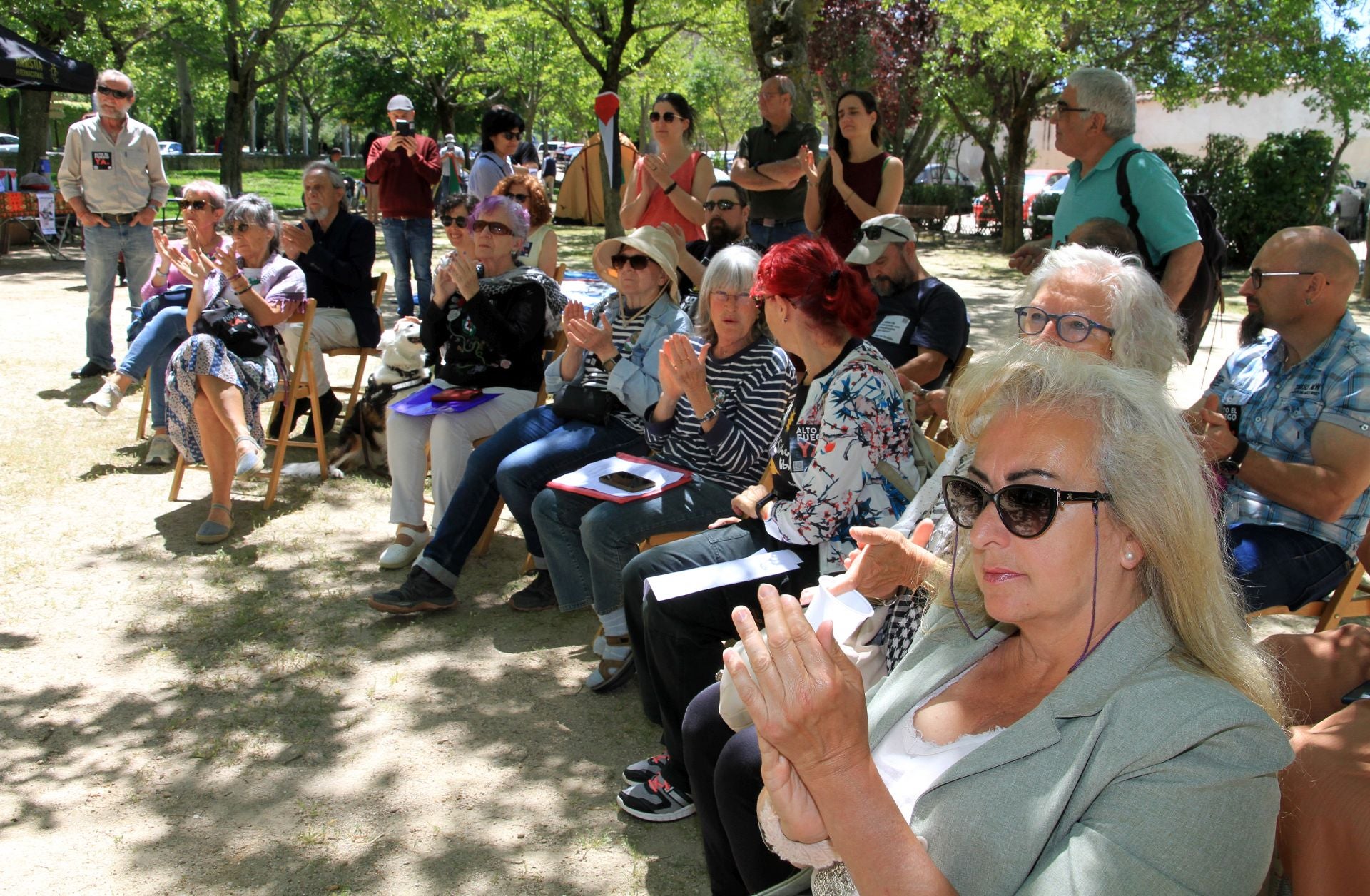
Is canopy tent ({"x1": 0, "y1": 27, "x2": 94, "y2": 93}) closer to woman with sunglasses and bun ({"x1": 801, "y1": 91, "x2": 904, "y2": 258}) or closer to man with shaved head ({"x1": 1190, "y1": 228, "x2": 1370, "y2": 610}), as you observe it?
woman with sunglasses and bun ({"x1": 801, "y1": 91, "x2": 904, "y2": 258})

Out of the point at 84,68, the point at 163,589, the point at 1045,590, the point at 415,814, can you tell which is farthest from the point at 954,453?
the point at 84,68

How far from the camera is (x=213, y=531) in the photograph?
5141 mm

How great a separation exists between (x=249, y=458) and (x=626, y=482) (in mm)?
2282

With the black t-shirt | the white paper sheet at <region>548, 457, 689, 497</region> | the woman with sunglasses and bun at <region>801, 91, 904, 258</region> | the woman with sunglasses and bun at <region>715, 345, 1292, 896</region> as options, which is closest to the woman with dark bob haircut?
the woman with sunglasses and bun at <region>801, 91, 904, 258</region>

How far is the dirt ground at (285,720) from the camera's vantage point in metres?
2.88

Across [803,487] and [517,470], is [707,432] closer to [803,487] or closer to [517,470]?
[803,487]

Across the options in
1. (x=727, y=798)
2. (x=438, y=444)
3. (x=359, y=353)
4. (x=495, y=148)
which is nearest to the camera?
(x=727, y=798)

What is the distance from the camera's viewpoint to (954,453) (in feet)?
8.80

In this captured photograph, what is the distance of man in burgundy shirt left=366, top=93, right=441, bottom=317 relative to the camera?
926 centimetres

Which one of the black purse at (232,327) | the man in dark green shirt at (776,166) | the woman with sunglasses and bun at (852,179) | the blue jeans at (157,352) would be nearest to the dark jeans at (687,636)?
the woman with sunglasses and bun at (852,179)

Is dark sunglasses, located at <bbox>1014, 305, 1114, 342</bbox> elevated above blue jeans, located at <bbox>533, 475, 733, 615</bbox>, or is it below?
above

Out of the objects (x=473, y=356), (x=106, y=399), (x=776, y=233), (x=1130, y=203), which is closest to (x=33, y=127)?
(x=106, y=399)

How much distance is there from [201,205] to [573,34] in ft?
37.4

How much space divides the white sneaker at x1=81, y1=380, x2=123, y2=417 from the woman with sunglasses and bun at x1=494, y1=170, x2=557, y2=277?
2492 mm
